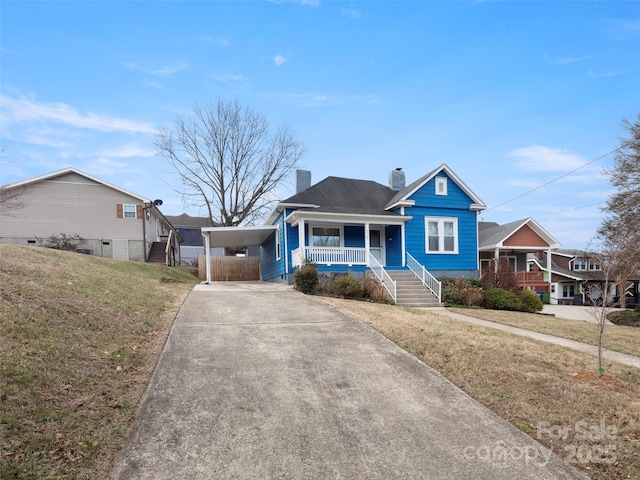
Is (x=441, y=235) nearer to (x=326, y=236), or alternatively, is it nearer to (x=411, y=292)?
(x=411, y=292)

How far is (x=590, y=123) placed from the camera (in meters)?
14.6

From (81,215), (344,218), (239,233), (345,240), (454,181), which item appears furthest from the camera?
(81,215)

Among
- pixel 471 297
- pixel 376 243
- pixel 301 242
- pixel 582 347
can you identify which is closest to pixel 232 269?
pixel 376 243

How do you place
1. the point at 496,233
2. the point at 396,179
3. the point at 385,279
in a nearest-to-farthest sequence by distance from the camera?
the point at 385,279 < the point at 396,179 < the point at 496,233

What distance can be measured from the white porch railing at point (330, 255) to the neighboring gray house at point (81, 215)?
44.9 feet

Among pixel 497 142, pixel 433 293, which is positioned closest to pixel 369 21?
pixel 497 142

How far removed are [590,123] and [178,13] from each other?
15761 mm

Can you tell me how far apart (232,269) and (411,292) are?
14.8m

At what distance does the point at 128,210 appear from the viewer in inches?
942

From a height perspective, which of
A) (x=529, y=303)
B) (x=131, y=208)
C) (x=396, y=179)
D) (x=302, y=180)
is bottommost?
(x=529, y=303)

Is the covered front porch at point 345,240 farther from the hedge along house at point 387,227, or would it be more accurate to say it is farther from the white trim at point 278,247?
the white trim at point 278,247

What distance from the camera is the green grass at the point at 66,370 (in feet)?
9.41

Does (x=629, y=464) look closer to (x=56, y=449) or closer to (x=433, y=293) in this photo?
(x=56, y=449)

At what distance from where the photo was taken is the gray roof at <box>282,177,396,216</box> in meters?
17.3
